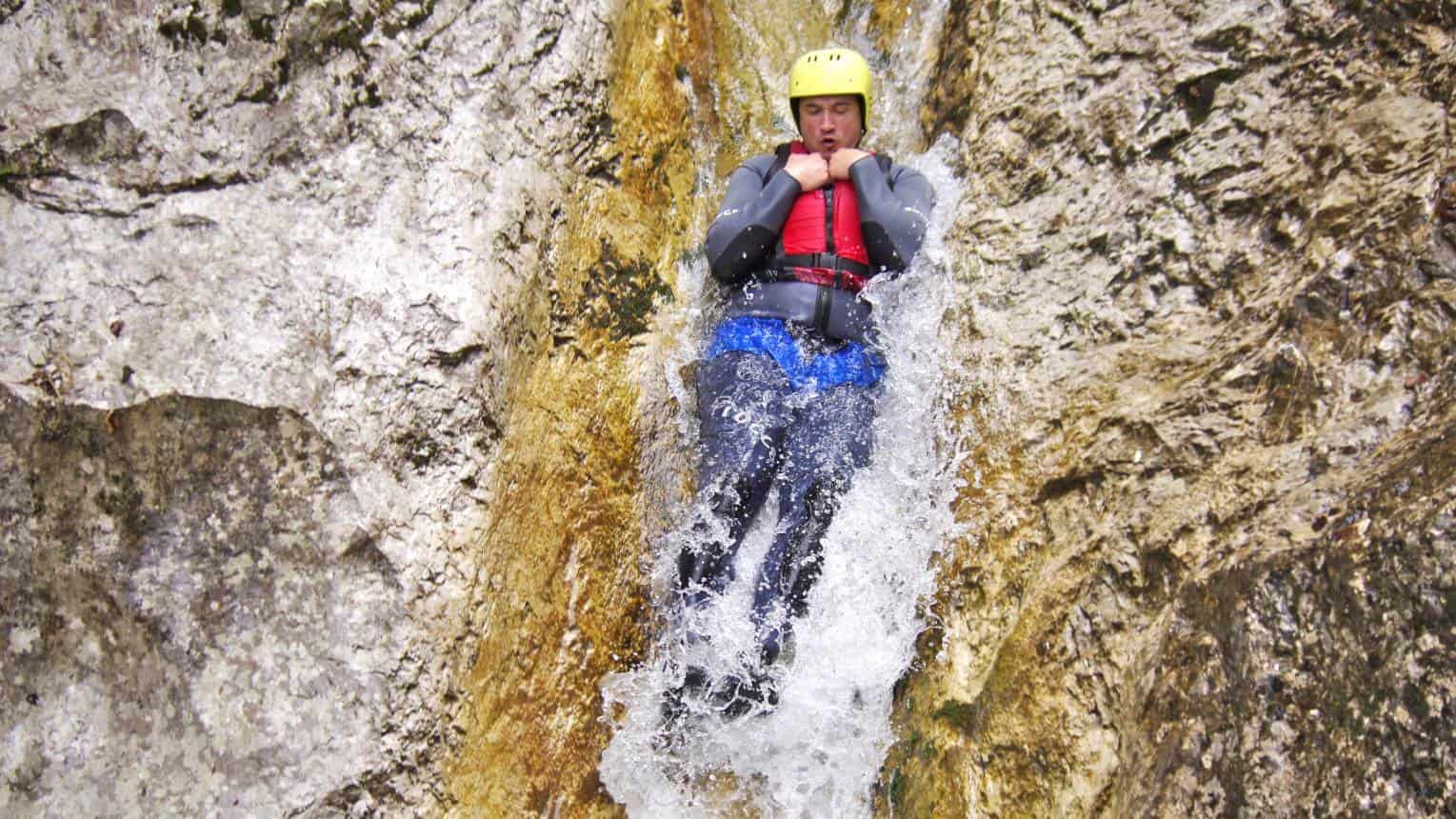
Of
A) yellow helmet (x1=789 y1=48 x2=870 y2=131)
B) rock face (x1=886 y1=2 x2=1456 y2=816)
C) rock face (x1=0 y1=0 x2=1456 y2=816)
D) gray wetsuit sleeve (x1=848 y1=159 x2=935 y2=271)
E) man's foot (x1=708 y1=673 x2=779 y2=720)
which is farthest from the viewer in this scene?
yellow helmet (x1=789 y1=48 x2=870 y2=131)

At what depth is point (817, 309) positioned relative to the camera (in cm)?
383

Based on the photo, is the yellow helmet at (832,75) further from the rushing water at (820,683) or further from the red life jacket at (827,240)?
the rushing water at (820,683)

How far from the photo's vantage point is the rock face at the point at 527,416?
2381 millimetres

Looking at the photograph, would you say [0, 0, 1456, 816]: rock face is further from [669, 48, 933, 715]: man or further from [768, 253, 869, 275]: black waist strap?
[768, 253, 869, 275]: black waist strap

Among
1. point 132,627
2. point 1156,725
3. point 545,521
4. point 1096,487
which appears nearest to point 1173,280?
point 1096,487

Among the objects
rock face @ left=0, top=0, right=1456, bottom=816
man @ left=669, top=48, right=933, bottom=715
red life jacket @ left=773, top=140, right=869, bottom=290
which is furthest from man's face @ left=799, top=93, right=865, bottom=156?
rock face @ left=0, top=0, right=1456, bottom=816

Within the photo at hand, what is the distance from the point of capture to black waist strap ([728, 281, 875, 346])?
3.83 m

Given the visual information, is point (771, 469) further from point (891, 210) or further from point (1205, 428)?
point (1205, 428)

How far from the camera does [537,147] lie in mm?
3555

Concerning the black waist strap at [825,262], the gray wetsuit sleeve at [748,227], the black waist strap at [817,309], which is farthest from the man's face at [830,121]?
the black waist strap at [817,309]

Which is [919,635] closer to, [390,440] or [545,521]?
[545,521]

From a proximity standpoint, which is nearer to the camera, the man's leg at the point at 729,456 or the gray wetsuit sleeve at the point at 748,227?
the man's leg at the point at 729,456

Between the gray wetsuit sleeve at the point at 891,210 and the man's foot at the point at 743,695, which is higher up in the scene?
the gray wetsuit sleeve at the point at 891,210

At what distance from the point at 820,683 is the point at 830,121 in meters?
2.42
